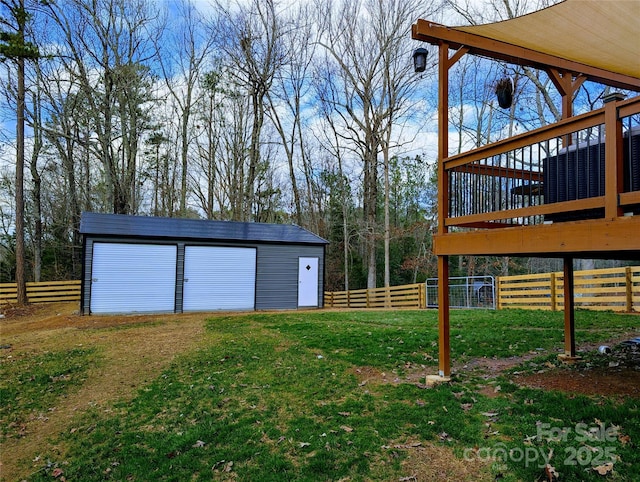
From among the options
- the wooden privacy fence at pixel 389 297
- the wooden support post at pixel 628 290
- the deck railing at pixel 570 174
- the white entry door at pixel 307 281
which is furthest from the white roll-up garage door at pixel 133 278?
the wooden support post at pixel 628 290

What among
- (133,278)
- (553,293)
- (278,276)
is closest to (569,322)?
(553,293)

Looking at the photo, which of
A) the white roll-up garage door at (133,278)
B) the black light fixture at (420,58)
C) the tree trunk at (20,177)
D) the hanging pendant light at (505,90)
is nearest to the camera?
the black light fixture at (420,58)

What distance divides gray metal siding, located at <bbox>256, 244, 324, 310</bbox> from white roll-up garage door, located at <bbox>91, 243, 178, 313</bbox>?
9.25 ft

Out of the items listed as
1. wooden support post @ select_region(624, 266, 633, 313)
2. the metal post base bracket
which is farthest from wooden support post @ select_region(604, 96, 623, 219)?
wooden support post @ select_region(624, 266, 633, 313)

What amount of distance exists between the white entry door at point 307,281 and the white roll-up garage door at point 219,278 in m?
1.71

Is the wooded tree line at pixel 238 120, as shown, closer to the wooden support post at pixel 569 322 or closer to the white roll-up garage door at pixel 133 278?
the white roll-up garage door at pixel 133 278

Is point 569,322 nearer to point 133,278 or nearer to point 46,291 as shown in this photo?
point 133,278

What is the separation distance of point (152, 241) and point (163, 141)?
10.3 m

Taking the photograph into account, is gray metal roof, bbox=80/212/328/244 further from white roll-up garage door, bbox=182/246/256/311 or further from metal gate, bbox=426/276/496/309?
metal gate, bbox=426/276/496/309

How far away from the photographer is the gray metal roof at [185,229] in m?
12.1

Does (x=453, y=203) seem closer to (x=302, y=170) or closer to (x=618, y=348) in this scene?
(x=618, y=348)

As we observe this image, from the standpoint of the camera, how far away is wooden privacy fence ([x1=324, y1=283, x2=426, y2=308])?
49.1 ft

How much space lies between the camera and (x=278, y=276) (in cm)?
1393

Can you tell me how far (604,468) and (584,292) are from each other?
9055 millimetres
